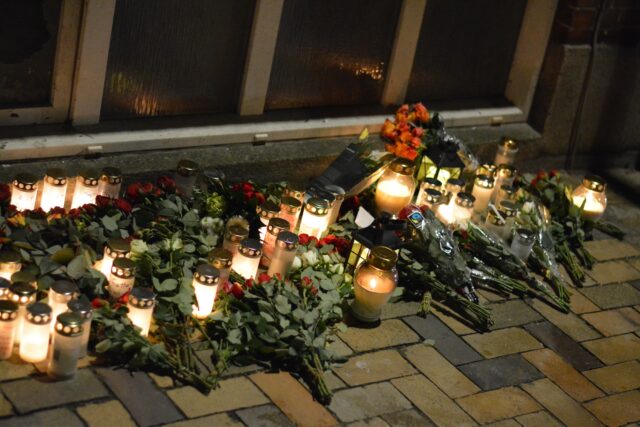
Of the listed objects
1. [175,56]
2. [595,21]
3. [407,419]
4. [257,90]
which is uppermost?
[595,21]

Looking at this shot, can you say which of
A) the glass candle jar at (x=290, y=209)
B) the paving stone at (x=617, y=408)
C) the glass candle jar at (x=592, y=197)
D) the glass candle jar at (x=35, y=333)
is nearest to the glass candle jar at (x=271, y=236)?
the glass candle jar at (x=290, y=209)

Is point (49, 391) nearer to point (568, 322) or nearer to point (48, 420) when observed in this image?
point (48, 420)

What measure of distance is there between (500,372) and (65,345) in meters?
2.06

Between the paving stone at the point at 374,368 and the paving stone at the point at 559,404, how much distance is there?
592 mm

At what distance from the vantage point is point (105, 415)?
4086 mm

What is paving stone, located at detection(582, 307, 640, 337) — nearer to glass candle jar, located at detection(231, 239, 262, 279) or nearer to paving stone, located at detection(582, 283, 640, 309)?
paving stone, located at detection(582, 283, 640, 309)

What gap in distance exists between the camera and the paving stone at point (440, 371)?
4.82 meters

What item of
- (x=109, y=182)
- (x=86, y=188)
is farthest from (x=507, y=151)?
(x=86, y=188)

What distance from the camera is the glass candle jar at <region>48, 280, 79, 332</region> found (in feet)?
13.8

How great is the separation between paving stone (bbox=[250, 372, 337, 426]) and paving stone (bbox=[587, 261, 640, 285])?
232cm

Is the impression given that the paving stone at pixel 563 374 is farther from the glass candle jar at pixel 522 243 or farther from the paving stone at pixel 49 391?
the paving stone at pixel 49 391

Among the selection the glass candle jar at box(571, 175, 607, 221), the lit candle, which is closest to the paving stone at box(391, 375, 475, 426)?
the glass candle jar at box(571, 175, 607, 221)

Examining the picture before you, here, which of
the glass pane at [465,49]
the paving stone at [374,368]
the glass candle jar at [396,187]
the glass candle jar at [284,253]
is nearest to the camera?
the paving stone at [374,368]

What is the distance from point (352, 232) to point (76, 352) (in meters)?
1.76
